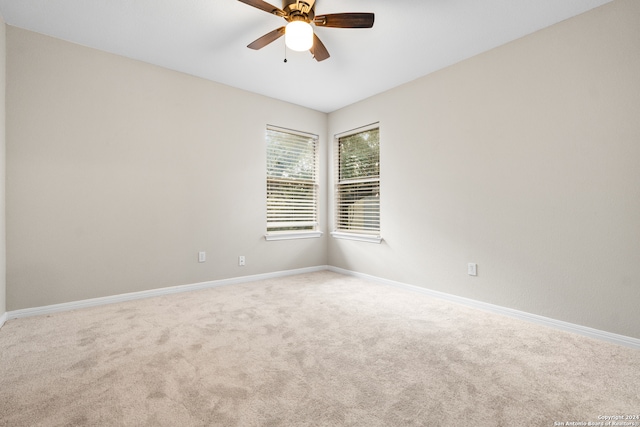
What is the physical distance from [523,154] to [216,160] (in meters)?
3.33

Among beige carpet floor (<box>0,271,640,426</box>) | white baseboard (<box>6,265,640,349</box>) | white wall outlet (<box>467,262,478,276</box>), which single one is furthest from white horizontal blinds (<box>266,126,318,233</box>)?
white wall outlet (<box>467,262,478,276</box>)

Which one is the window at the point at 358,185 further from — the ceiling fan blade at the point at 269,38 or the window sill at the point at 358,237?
the ceiling fan blade at the point at 269,38

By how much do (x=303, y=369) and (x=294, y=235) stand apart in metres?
2.71

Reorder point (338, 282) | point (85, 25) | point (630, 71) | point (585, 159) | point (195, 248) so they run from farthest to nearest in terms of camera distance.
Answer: point (338, 282) → point (195, 248) → point (85, 25) → point (585, 159) → point (630, 71)

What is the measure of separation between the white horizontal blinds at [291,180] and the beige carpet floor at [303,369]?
1787 millimetres

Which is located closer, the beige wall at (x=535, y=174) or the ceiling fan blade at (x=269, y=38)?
the beige wall at (x=535, y=174)

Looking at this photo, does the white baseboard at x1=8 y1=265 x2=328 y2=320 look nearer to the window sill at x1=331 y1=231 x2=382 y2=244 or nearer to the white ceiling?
the window sill at x1=331 y1=231 x2=382 y2=244

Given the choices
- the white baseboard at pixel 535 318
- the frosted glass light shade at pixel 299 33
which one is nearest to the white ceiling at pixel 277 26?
the frosted glass light shade at pixel 299 33

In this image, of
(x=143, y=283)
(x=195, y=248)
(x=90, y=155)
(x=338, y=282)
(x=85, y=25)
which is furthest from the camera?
(x=338, y=282)

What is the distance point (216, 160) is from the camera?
3.70 m

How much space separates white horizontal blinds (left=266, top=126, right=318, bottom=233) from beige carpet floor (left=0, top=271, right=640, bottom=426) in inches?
70.4

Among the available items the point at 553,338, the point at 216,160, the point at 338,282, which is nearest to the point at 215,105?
the point at 216,160

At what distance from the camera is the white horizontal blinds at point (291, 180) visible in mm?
4250

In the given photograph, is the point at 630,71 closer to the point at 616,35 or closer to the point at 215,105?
the point at 616,35
